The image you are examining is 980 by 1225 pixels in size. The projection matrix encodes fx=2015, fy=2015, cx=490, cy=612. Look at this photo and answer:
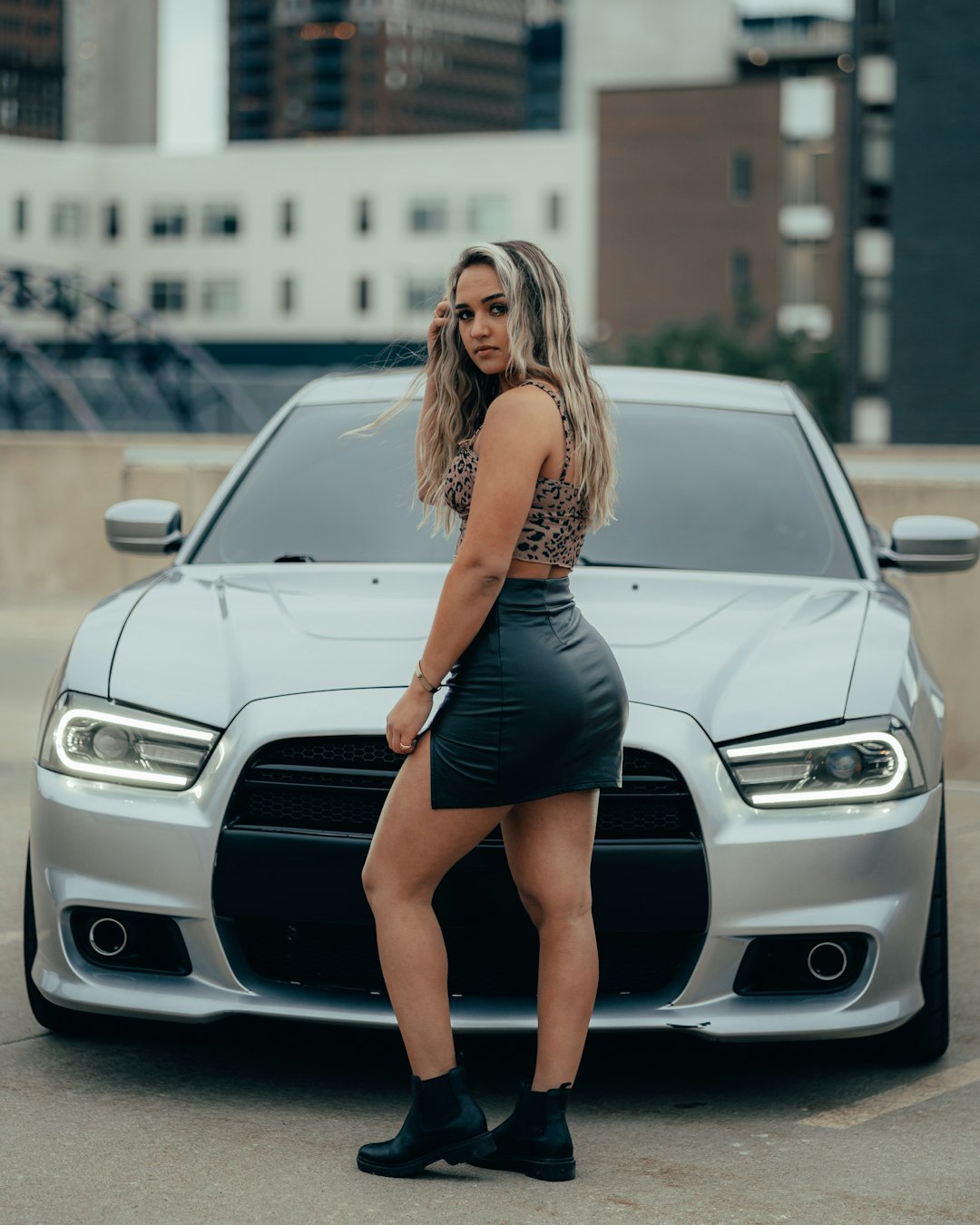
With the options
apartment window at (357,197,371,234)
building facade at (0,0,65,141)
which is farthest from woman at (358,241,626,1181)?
building facade at (0,0,65,141)

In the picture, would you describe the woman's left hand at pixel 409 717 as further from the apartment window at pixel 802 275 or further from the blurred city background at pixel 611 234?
the apartment window at pixel 802 275

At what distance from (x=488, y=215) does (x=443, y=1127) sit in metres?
88.6

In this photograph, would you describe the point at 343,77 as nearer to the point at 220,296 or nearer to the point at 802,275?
the point at 220,296

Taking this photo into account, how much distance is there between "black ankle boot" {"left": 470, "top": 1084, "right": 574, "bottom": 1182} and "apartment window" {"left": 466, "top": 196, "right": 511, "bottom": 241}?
8762cm

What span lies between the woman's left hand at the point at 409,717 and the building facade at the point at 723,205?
69.3 metres

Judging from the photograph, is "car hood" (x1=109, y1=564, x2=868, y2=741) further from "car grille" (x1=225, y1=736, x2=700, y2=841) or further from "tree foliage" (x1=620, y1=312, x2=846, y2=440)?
"tree foliage" (x1=620, y1=312, x2=846, y2=440)

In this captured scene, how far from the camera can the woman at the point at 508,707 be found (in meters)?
3.38

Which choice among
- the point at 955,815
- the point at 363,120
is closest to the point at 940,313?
the point at 955,815

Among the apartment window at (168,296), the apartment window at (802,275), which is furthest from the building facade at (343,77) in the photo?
the apartment window at (802,275)

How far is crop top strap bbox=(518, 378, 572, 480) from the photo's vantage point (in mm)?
3406

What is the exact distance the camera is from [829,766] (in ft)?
13.0

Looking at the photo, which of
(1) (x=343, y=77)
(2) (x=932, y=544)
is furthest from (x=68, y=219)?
(1) (x=343, y=77)

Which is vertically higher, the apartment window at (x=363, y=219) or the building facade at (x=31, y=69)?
the building facade at (x=31, y=69)

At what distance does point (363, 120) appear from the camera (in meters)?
191
